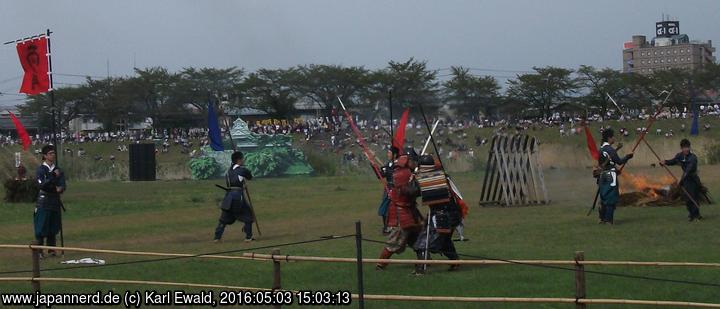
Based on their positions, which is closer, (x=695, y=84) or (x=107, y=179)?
(x=107, y=179)

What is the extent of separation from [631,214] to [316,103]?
34.9 metres

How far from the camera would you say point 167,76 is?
56.3 m

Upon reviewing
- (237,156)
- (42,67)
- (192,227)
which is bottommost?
(192,227)

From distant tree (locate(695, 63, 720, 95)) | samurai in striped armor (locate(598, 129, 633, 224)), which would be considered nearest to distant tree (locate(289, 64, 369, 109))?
distant tree (locate(695, 63, 720, 95))

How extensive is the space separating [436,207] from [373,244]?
4.27m

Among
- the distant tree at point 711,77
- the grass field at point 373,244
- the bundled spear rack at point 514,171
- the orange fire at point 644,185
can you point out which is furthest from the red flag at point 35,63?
the distant tree at point 711,77

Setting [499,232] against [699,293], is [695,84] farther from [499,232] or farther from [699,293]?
[699,293]

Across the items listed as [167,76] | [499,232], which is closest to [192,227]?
[499,232]

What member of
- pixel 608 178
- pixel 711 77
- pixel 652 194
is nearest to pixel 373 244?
pixel 608 178

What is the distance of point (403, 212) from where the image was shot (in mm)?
12508

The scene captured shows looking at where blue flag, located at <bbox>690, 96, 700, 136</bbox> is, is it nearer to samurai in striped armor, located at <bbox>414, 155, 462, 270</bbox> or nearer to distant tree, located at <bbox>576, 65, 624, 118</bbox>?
distant tree, located at <bbox>576, 65, 624, 118</bbox>

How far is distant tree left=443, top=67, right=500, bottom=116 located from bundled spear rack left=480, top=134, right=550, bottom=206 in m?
2.41

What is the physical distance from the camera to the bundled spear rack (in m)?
23.7

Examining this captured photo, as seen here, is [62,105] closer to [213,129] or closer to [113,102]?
[113,102]
